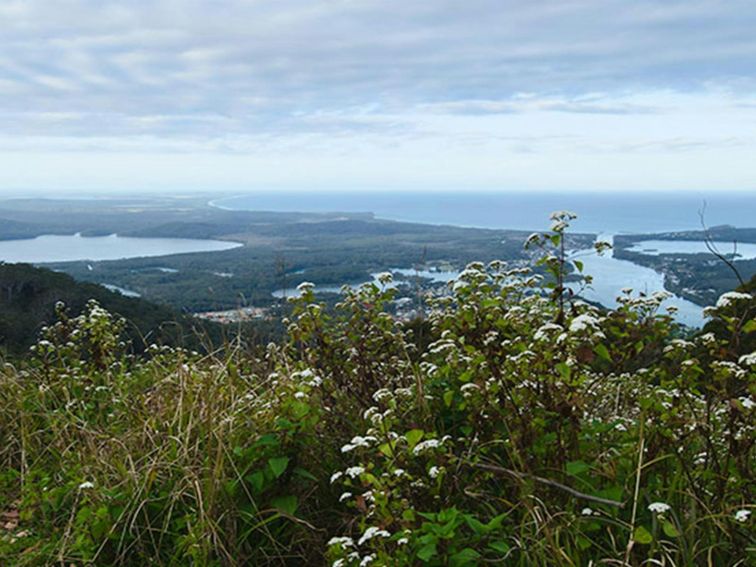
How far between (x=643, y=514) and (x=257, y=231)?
70.3 meters

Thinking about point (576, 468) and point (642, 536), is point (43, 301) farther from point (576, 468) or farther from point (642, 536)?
point (642, 536)

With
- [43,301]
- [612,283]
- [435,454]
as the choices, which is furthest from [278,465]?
[43,301]

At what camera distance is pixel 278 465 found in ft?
9.00

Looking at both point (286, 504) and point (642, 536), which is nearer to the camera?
point (642, 536)

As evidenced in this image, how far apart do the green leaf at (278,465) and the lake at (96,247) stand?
178 feet

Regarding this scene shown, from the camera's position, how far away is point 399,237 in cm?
5069

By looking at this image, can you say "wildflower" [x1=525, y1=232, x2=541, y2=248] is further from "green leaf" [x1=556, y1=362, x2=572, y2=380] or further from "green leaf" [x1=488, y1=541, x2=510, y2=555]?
"green leaf" [x1=488, y1=541, x2=510, y2=555]

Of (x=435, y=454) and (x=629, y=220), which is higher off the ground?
(x=629, y=220)

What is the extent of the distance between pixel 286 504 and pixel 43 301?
54.3ft

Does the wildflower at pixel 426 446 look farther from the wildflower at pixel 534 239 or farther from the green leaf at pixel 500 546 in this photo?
the wildflower at pixel 534 239

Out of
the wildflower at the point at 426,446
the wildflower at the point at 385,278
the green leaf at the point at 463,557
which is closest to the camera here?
the green leaf at the point at 463,557

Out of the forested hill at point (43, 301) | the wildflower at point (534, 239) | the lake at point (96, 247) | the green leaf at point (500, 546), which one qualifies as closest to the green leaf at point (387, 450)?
the green leaf at point (500, 546)

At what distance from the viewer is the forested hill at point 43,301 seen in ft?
42.1

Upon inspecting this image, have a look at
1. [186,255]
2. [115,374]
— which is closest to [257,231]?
[186,255]
